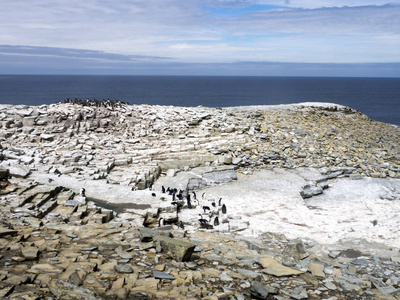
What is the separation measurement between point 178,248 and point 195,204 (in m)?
5.54

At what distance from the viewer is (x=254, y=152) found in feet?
63.4

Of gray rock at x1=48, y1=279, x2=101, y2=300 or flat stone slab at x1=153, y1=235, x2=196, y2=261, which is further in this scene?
flat stone slab at x1=153, y1=235, x2=196, y2=261

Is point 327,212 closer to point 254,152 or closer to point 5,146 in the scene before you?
point 254,152

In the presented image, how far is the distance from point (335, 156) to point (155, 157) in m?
9.93

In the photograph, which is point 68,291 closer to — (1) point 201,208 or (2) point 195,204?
(1) point 201,208

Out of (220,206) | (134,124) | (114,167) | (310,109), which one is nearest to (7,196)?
(114,167)

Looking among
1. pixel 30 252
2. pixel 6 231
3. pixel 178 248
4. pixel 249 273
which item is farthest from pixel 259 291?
pixel 6 231

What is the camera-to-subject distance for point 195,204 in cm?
1373

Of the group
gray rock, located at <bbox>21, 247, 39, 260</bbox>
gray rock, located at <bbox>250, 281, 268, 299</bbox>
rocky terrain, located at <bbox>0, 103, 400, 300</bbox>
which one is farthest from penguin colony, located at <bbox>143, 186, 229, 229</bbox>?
gray rock, located at <bbox>250, 281, 268, 299</bbox>

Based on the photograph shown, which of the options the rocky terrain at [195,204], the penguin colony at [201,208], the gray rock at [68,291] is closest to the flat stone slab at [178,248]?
the rocky terrain at [195,204]

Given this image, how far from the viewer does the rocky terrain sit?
7293 millimetres

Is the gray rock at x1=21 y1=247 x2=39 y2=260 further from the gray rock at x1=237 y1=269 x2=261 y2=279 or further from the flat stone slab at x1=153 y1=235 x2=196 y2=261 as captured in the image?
the gray rock at x1=237 y1=269 x2=261 y2=279

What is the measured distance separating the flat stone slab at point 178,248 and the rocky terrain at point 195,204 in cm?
3

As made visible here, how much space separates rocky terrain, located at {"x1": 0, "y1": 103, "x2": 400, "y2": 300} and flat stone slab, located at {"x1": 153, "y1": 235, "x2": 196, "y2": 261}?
0.09 ft
